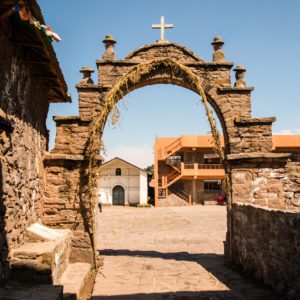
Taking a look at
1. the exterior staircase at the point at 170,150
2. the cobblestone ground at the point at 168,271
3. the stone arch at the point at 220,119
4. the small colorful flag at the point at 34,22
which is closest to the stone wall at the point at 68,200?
→ the stone arch at the point at 220,119

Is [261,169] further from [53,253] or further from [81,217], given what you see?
[53,253]

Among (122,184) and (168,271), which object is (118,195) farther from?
(168,271)

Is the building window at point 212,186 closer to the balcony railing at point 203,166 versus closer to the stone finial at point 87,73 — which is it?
the balcony railing at point 203,166

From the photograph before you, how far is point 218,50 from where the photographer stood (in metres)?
9.70

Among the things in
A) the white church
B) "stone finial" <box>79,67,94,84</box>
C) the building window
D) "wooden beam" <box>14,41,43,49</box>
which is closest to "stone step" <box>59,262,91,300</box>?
"wooden beam" <box>14,41,43,49</box>

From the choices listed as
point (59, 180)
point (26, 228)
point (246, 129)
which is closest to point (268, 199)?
point (246, 129)

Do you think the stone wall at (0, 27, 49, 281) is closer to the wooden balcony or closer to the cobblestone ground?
the cobblestone ground

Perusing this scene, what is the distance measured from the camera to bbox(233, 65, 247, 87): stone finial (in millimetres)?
9469

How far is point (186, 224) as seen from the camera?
18.6 m

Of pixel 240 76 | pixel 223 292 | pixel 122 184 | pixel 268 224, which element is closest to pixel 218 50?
pixel 240 76

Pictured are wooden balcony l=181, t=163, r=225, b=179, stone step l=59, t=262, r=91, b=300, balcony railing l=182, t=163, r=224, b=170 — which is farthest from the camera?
balcony railing l=182, t=163, r=224, b=170

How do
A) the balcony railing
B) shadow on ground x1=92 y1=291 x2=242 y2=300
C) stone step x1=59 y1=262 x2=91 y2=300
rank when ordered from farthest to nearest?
the balcony railing → shadow on ground x1=92 y1=291 x2=242 y2=300 → stone step x1=59 y1=262 x2=91 y2=300

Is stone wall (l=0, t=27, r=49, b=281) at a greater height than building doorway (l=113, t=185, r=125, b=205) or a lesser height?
greater

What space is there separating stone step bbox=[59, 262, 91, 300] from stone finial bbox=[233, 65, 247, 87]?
5.89 meters
